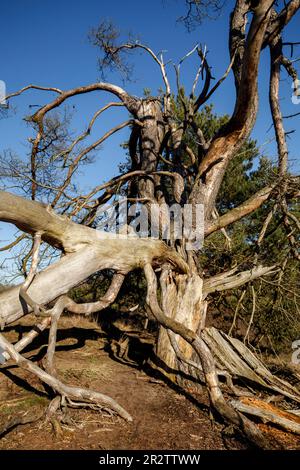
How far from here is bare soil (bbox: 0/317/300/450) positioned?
2.87m

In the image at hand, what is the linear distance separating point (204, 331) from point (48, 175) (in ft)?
11.9

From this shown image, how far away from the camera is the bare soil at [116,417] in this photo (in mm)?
2873

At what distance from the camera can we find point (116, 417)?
335 cm

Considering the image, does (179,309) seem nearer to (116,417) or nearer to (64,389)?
(116,417)

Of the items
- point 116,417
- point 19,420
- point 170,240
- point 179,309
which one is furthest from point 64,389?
point 170,240

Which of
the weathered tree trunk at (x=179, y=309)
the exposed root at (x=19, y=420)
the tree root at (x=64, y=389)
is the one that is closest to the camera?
the exposed root at (x=19, y=420)

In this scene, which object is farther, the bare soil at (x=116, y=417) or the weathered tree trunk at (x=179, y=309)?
the weathered tree trunk at (x=179, y=309)

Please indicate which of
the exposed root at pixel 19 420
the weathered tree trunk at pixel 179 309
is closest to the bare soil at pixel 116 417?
the exposed root at pixel 19 420

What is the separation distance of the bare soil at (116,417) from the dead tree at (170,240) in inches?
7.4

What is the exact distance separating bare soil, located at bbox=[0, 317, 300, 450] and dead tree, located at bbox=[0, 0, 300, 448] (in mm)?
188

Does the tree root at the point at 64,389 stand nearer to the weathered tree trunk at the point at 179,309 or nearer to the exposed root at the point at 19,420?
the exposed root at the point at 19,420

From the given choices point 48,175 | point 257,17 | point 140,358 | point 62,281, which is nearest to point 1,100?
point 48,175

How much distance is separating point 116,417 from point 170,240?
2.97 m

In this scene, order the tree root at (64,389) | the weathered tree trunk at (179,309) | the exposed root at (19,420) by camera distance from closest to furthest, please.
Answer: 1. the exposed root at (19,420)
2. the tree root at (64,389)
3. the weathered tree trunk at (179,309)
